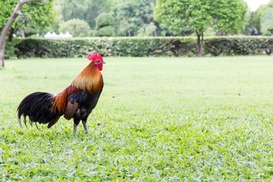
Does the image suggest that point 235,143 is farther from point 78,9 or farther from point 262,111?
point 78,9

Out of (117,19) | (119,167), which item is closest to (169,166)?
(119,167)

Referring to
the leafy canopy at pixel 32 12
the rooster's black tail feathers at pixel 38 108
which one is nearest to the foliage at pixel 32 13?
the leafy canopy at pixel 32 12

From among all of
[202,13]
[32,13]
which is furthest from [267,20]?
[32,13]

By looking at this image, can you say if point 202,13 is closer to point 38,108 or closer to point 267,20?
A: point 267,20

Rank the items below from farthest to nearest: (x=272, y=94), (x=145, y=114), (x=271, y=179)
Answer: (x=272, y=94) → (x=145, y=114) → (x=271, y=179)

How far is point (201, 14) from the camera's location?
3531cm

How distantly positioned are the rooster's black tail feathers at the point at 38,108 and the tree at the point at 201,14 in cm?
3059

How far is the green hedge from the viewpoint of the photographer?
34.8 m

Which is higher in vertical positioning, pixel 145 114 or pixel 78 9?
pixel 78 9

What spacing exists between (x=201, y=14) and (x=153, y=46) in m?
4.84

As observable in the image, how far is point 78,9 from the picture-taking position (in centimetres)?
6359

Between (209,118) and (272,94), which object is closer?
(209,118)

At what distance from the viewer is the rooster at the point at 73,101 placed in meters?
5.41

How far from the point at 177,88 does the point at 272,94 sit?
266 centimetres
